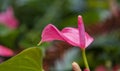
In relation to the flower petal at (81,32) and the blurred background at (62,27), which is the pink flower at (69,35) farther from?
the blurred background at (62,27)

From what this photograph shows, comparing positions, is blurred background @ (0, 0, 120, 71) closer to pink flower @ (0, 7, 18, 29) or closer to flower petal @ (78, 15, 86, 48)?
pink flower @ (0, 7, 18, 29)

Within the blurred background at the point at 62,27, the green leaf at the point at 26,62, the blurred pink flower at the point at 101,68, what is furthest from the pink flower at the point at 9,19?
the green leaf at the point at 26,62

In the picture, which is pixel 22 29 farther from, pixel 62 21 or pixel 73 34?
pixel 73 34

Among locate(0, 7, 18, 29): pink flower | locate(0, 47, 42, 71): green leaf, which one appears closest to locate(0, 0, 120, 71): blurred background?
locate(0, 7, 18, 29): pink flower

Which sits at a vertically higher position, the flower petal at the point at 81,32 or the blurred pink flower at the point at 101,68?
the flower petal at the point at 81,32

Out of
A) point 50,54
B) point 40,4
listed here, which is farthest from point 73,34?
point 40,4

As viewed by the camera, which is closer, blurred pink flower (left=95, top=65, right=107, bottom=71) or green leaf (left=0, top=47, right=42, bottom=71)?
green leaf (left=0, top=47, right=42, bottom=71)
